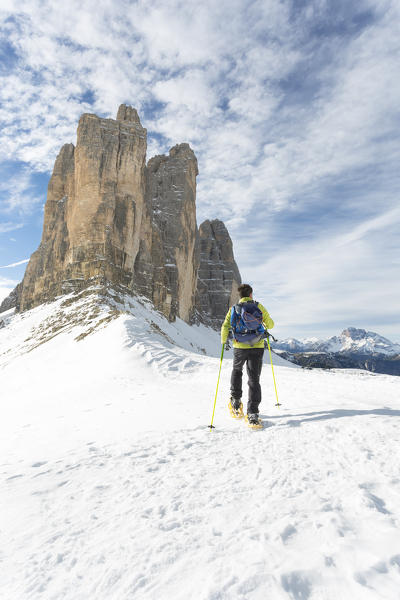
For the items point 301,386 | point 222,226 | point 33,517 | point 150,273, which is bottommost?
point 33,517

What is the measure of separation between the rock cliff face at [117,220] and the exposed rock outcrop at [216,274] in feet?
63.5

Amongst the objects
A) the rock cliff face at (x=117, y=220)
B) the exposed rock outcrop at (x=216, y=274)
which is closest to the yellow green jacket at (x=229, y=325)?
the rock cliff face at (x=117, y=220)

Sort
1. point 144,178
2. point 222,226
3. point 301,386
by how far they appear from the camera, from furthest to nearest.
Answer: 1. point 222,226
2. point 144,178
3. point 301,386

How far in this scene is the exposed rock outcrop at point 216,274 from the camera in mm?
86938

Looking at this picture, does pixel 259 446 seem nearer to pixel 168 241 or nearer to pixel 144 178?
pixel 144 178

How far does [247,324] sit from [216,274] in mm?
85649

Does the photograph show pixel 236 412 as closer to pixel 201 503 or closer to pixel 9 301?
pixel 201 503

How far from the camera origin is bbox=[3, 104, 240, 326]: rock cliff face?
3697 cm

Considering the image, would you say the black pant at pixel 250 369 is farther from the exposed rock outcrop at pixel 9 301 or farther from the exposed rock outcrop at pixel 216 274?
the exposed rock outcrop at pixel 9 301

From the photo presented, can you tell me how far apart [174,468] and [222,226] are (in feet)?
322

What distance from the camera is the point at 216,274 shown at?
9088cm

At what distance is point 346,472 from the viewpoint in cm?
327

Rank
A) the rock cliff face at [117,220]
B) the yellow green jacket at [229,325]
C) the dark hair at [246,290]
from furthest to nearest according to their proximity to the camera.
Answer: the rock cliff face at [117,220] → the dark hair at [246,290] → the yellow green jacket at [229,325]

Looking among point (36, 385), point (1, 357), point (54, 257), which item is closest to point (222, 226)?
point (54, 257)
